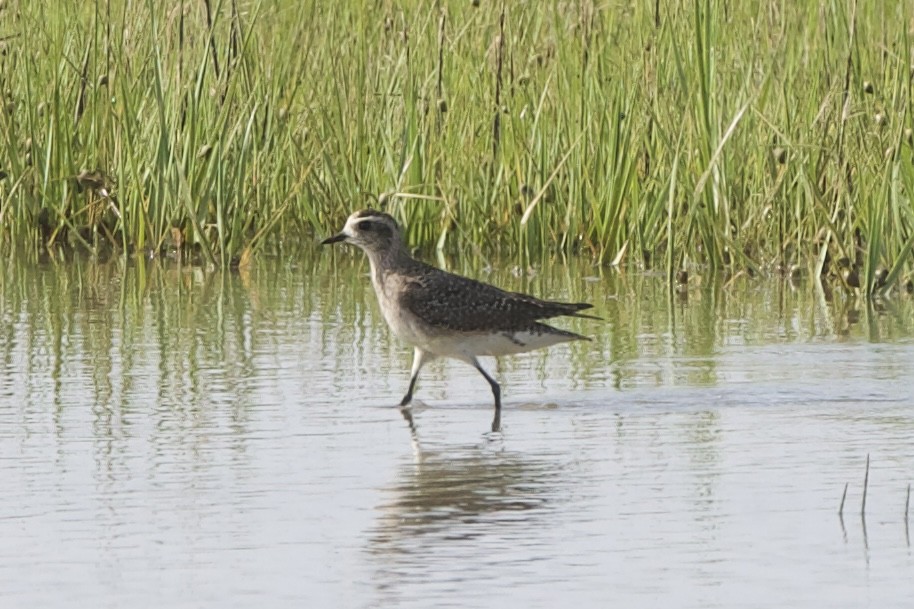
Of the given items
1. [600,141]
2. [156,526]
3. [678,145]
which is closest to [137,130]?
[600,141]

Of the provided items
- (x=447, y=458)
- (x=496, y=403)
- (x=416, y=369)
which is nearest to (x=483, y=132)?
(x=416, y=369)

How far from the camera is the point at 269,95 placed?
1177 cm

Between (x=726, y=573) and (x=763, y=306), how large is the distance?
5.28 m

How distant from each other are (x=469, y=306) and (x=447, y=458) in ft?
5.29

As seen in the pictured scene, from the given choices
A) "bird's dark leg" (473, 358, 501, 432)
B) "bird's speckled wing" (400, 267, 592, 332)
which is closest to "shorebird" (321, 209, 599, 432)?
"bird's speckled wing" (400, 267, 592, 332)

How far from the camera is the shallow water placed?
15.3 feet

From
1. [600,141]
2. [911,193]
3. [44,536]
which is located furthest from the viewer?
[600,141]

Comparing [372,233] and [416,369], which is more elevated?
[372,233]

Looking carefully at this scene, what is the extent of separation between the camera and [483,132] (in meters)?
11.7

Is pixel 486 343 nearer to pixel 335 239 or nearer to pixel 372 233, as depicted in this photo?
pixel 372 233

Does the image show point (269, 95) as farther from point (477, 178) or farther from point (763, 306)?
point (763, 306)

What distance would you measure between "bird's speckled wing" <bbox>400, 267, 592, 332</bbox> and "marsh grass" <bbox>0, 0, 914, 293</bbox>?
7.23ft

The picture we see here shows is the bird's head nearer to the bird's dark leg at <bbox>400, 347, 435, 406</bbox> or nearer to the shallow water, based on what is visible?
the shallow water

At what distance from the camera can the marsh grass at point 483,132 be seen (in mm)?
10508
